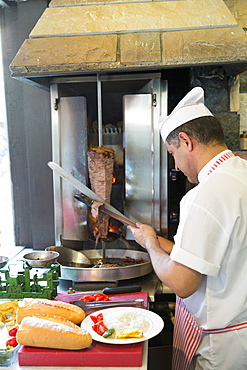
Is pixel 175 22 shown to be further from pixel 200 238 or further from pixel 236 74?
pixel 200 238

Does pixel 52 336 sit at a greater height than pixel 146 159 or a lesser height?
lesser

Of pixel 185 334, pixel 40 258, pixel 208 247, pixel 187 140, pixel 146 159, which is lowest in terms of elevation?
pixel 185 334

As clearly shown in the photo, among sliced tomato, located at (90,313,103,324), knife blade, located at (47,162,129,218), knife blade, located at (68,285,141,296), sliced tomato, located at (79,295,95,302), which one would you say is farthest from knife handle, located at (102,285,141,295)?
knife blade, located at (47,162,129,218)

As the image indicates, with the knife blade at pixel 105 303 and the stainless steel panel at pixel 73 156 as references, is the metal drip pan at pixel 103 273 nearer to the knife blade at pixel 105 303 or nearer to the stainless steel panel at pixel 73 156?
the knife blade at pixel 105 303

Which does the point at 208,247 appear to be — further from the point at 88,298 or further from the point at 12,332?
the point at 12,332

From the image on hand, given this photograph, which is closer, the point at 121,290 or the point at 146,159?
the point at 121,290

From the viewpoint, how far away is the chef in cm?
169

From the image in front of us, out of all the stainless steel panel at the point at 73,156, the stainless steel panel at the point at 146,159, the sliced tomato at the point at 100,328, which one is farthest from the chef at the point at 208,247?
the stainless steel panel at the point at 73,156

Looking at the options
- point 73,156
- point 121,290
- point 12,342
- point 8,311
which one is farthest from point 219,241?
point 73,156

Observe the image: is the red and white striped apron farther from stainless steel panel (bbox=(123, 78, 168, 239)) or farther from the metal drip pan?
stainless steel panel (bbox=(123, 78, 168, 239))

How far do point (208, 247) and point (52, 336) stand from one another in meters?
0.80

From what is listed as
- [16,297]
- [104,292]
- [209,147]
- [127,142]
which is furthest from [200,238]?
[127,142]

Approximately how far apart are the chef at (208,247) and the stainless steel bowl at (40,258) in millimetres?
759

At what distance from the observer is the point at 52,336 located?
170 centimetres
